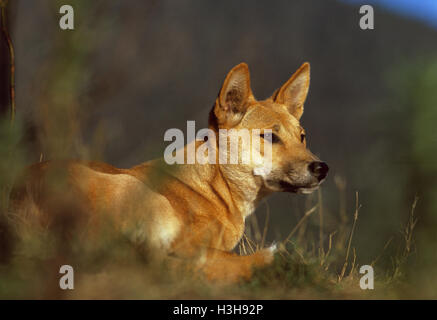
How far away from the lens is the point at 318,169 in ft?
13.0

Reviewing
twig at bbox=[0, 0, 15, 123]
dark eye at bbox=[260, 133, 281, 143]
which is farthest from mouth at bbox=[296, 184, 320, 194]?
twig at bbox=[0, 0, 15, 123]

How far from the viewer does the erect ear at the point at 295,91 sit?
464 cm

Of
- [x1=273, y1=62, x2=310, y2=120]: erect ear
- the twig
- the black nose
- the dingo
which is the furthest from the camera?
[x1=273, y1=62, x2=310, y2=120]: erect ear

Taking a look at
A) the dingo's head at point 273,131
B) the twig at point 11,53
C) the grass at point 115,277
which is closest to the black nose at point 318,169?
the dingo's head at point 273,131

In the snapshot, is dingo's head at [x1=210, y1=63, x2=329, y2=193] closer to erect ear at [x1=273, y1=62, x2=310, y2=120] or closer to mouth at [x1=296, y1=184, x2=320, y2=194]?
mouth at [x1=296, y1=184, x2=320, y2=194]

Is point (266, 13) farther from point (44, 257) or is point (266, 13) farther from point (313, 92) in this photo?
point (44, 257)

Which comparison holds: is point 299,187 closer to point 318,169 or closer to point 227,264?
point 318,169

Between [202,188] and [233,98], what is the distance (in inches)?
29.9

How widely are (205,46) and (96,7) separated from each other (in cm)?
2492

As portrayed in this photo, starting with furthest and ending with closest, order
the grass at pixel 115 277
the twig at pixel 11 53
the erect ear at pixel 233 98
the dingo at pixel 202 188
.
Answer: the erect ear at pixel 233 98 → the twig at pixel 11 53 → the dingo at pixel 202 188 → the grass at pixel 115 277

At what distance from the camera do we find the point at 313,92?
3297 centimetres

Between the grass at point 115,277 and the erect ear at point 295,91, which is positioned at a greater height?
the erect ear at point 295,91

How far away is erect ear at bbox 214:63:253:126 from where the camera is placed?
4.09 meters

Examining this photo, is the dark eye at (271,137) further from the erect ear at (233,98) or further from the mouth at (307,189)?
the mouth at (307,189)
